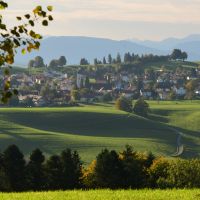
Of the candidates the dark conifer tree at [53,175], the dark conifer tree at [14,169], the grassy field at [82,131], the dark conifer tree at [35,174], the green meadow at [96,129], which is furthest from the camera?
the green meadow at [96,129]

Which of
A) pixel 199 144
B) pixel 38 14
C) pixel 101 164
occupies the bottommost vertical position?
pixel 199 144

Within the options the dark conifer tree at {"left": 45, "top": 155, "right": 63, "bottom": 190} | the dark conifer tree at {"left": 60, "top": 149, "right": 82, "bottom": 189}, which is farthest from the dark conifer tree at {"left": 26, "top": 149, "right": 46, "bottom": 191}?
the dark conifer tree at {"left": 60, "top": 149, "right": 82, "bottom": 189}

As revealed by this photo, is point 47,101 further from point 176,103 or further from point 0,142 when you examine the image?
point 0,142

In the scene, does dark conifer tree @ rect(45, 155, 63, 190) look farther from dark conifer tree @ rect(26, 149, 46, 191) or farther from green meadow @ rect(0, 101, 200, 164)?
green meadow @ rect(0, 101, 200, 164)

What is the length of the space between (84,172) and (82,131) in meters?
86.2

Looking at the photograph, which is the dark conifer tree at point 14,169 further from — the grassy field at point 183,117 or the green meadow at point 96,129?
the grassy field at point 183,117

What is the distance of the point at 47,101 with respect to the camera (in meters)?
190

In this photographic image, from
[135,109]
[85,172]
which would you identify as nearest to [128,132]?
[135,109]

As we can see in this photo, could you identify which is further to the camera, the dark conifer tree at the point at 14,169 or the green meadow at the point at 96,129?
the green meadow at the point at 96,129

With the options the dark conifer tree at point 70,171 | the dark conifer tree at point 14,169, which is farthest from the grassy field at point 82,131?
the dark conifer tree at point 14,169

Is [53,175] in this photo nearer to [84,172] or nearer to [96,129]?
[84,172]

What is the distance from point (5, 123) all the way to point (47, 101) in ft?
185

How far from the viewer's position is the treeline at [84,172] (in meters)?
39.5

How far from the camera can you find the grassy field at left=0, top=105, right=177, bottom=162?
Result: 108 meters
